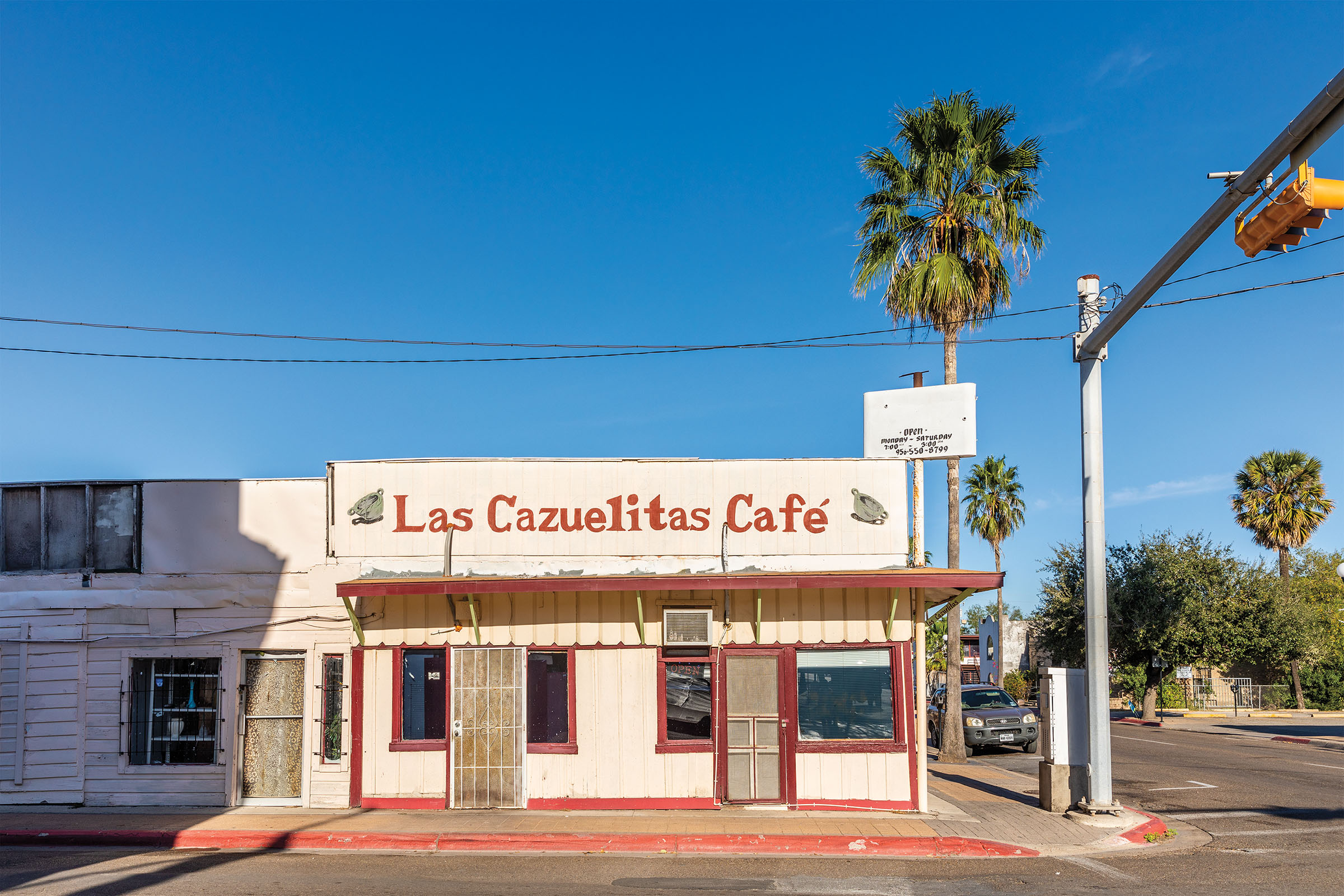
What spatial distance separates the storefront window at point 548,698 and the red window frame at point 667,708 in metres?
1.32

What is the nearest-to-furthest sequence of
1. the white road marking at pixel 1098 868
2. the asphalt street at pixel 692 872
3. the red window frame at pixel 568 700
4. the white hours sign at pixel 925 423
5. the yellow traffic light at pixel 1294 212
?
the yellow traffic light at pixel 1294 212
the asphalt street at pixel 692 872
the white road marking at pixel 1098 868
the red window frame at pixel 568 700
the white hours sign at pixel 925 423

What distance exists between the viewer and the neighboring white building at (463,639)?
1416 cm

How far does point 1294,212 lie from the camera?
7.66 meters

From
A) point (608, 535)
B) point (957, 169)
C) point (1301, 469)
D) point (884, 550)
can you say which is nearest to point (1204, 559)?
point (1301, 469)

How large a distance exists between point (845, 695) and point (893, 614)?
53.0 inches

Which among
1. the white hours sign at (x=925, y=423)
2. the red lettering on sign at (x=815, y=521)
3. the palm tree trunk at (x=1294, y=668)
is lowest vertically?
the palm tree trunk at (x=1294, y=668)

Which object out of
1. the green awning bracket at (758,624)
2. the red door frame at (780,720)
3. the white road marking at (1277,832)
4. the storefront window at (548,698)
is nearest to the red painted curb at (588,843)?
the red door frame at (780,720)

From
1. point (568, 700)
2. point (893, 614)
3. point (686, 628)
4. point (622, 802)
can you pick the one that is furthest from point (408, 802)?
point (893, 614)

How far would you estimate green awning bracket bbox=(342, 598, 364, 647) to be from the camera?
46.4 ft

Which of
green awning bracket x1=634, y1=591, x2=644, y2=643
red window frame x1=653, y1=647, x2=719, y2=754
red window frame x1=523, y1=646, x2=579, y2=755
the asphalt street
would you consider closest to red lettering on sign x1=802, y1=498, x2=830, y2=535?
red window frame x1=653, y1=647, x2=719, y2=754

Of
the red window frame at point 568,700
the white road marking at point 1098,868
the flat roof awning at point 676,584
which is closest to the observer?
the white road marking at point 1098,868

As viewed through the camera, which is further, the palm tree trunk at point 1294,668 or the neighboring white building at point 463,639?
the palm tree trunk at point 1294,668

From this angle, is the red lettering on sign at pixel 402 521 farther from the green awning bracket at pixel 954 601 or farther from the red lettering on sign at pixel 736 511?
the green awning bracket at pixel 954 601

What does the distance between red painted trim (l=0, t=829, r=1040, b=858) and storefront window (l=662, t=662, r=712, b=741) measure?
6.79ft
